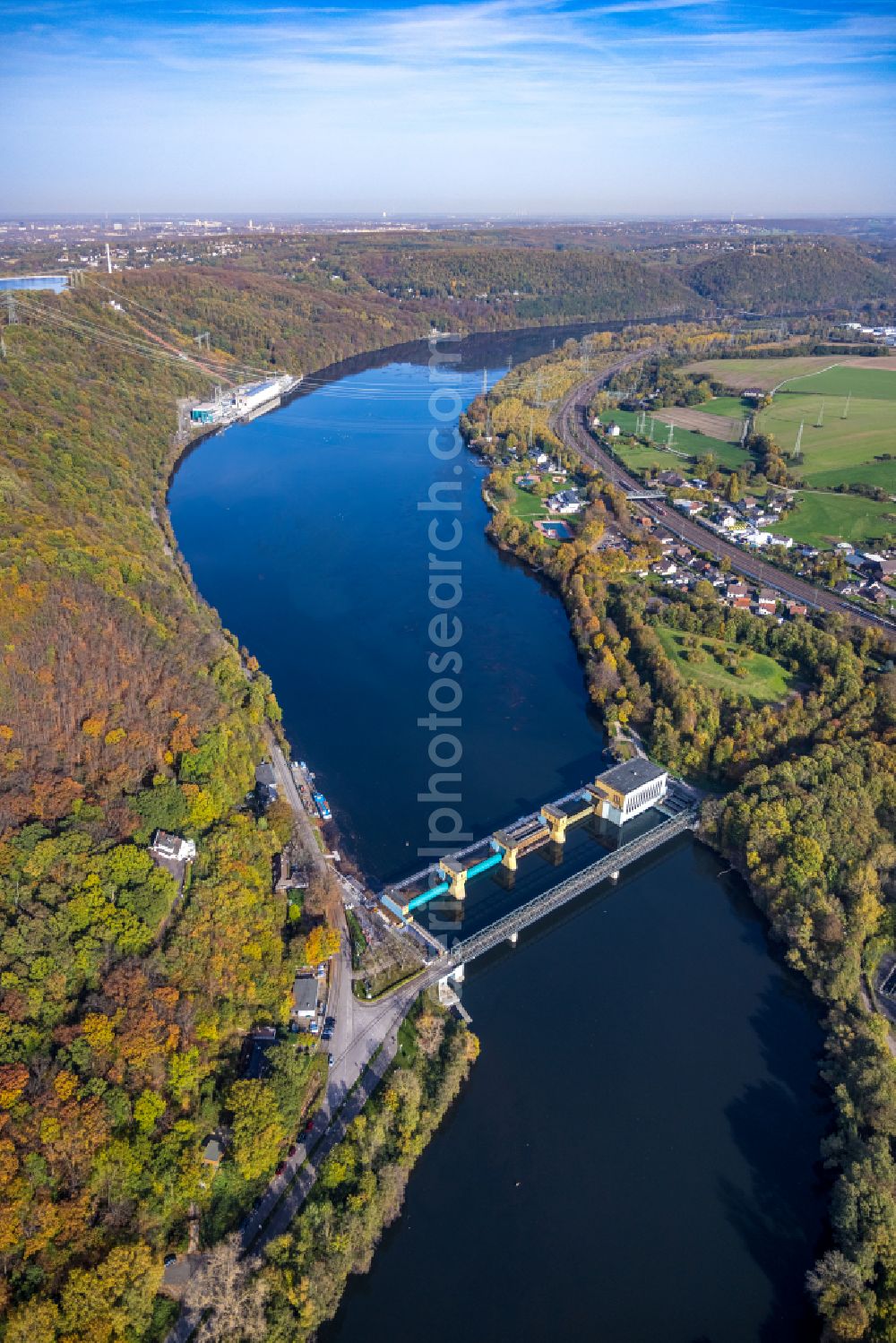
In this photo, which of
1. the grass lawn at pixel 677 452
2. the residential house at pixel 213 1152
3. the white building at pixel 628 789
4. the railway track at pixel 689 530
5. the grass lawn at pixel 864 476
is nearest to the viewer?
the residential house at pixel 213 1152

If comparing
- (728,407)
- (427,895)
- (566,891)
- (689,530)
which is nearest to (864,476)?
(689,530)

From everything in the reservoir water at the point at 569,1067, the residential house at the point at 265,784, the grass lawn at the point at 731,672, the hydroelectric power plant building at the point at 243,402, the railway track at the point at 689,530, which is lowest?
the reservoir water at the point at 569,1067

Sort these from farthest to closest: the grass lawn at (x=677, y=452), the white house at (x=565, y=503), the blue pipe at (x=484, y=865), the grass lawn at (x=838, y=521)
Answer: the grass lawn at (x=677, y=452) < the white house at (x=565, y=503) < the grass lawn at (x=838, y=521) < the blue pipe at (x=484, y=865)

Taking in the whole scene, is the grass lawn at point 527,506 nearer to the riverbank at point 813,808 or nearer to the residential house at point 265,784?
the riverbank at point 813,808

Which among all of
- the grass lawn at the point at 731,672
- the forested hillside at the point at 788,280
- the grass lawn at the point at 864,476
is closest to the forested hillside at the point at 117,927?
the grass lawn at the point at 731,672

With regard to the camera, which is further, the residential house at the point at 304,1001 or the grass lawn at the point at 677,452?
the grass lawn at the point at 677,452

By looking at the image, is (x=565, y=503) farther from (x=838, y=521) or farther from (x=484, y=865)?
(x=484, y=865)

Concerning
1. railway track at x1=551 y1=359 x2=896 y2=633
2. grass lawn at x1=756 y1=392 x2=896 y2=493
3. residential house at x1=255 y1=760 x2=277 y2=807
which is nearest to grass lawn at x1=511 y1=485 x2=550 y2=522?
railway track at x1=551 y1=359 x2=896 y2=633
